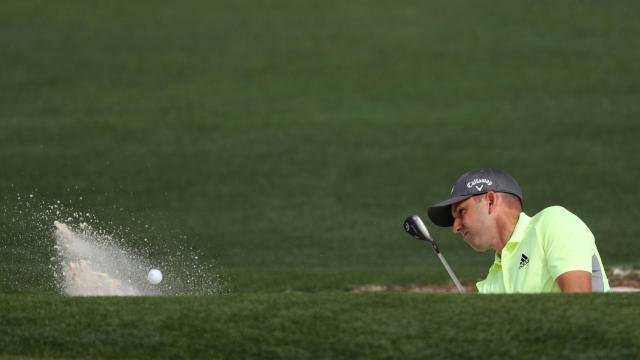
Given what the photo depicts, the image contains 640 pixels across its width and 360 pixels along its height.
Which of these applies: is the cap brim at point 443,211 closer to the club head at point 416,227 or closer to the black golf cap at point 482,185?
the black golf cap at point 482,185

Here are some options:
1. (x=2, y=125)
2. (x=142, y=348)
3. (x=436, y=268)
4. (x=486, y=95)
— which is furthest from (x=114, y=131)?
(x=142, y=348)

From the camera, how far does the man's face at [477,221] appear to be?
6.85m

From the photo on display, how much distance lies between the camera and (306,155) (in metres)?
20.9

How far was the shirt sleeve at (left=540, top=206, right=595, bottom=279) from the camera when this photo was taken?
627 centimetres

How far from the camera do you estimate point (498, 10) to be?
31.8 metres

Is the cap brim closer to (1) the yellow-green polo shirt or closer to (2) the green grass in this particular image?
(1) the yellow-green polo shirt

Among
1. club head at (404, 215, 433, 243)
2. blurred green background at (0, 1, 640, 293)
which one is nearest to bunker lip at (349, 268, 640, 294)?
blurred green background at (0, 1, 640, 293)

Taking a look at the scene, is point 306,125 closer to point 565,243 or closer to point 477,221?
point 477,221

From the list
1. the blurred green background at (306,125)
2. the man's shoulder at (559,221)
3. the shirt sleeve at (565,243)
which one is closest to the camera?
the shirt sleeve at (565,243)

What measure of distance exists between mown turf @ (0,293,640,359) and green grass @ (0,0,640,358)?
0.4 inches

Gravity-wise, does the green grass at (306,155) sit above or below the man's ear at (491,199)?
above

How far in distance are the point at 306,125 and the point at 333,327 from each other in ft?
56.3

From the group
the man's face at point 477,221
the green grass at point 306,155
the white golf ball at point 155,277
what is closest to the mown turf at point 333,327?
the green grass at point 306,155

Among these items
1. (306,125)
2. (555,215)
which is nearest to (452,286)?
(555,215)
